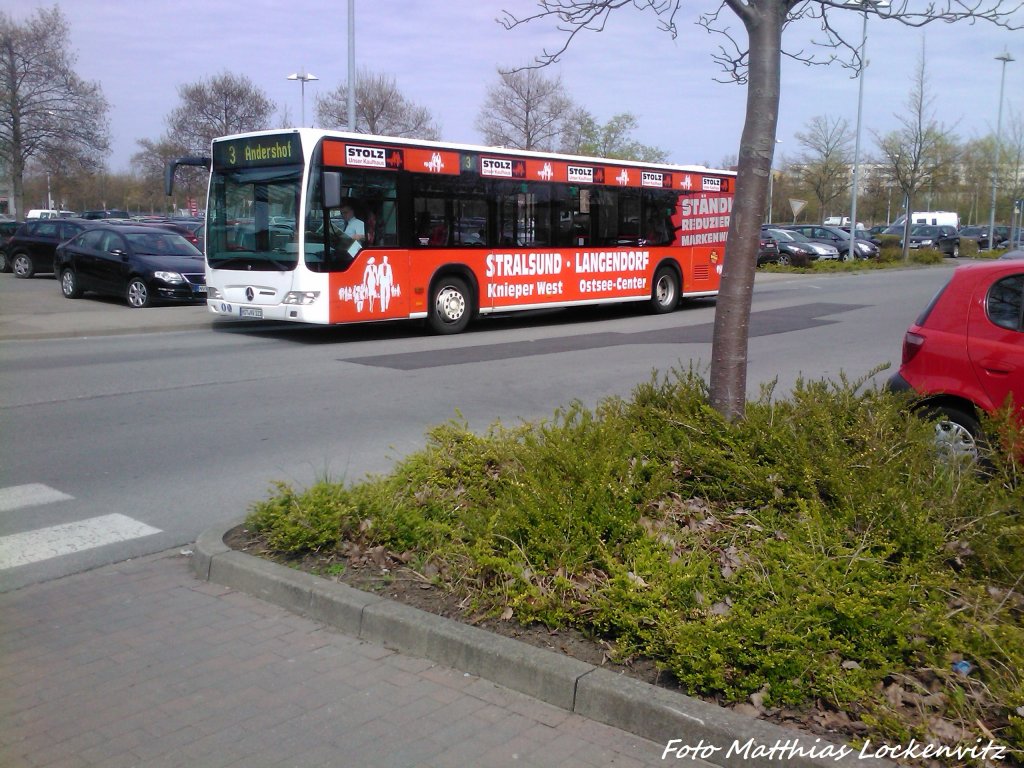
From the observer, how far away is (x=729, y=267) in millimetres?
5918

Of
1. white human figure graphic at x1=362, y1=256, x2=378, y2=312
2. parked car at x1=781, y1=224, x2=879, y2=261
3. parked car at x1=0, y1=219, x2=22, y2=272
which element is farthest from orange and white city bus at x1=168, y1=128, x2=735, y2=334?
parked car at x1=781, y1=224, x2=879, y2=261

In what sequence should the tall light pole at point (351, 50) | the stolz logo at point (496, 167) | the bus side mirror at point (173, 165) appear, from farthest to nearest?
the tall light pole at point (351, 50) < the stolz logo at point (496, 167) < the bus side mirror at point (173, 165)

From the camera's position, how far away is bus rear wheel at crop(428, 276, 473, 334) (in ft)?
55.3

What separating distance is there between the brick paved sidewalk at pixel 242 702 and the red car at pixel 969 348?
403 centimetres

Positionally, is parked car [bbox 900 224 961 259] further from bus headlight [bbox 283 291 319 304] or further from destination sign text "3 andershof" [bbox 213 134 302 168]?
bus headlight [bbox 283 291 319 304]

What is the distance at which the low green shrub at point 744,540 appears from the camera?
3.73m

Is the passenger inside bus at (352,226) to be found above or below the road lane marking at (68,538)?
above

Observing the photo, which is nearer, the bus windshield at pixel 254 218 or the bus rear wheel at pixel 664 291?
the bus windshield at pixel 254 218

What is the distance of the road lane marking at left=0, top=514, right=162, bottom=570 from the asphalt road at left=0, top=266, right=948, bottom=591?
0.02 metres

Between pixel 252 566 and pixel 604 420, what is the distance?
240 cm

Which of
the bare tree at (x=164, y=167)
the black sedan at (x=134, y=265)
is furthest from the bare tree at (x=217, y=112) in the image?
the black sedan at (x=134, y=265)

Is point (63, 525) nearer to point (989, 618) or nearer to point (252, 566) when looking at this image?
point (252, 566)

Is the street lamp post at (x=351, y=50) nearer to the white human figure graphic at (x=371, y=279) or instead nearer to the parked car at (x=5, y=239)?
the white human figure graphic at (x=371, y=279)

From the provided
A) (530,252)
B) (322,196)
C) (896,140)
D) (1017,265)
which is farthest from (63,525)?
(896,140)
